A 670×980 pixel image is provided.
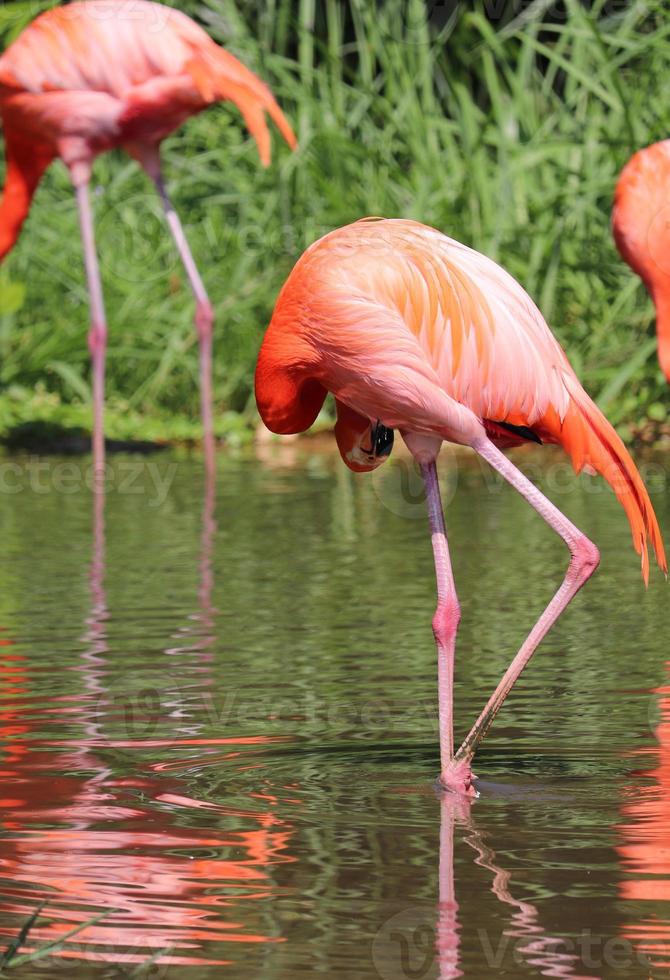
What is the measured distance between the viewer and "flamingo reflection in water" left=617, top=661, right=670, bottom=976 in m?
2.58

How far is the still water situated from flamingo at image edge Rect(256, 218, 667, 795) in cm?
31

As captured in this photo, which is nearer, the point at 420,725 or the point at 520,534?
the point at 420,725

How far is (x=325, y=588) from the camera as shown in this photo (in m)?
5.70

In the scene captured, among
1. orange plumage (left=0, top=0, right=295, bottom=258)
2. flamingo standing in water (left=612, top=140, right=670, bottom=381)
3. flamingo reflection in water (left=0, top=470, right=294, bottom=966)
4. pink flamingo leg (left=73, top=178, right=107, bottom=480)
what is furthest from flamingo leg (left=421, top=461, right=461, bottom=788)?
pink flamingo leg (left=73, top=178, right=107, bottom=480)

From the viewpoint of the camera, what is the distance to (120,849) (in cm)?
307

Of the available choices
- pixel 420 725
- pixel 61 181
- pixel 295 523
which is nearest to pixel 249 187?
pixel 61 181

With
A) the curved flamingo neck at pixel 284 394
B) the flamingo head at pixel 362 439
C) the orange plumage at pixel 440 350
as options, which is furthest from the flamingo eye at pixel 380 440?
the orange plumage at pixel 440 350

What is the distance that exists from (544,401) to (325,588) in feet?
7.10

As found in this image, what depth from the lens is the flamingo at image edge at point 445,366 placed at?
3.56m

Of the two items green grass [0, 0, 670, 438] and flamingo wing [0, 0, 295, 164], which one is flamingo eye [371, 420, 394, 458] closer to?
flamingo wing [0, 0, 295, 164]

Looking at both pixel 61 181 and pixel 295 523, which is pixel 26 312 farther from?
pixel 295 523

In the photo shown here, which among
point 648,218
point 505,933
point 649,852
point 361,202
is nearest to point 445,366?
point 649,852

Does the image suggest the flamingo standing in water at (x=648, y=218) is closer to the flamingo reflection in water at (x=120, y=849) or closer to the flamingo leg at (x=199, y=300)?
the flamingo leg at (x=199, y=300)

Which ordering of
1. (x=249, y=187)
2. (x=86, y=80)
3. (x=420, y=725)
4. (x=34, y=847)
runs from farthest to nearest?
1. (x=249, y=187)
2. (x=86, y=80)
3. (x=420, y=725)
4. (x=34, y=847)
